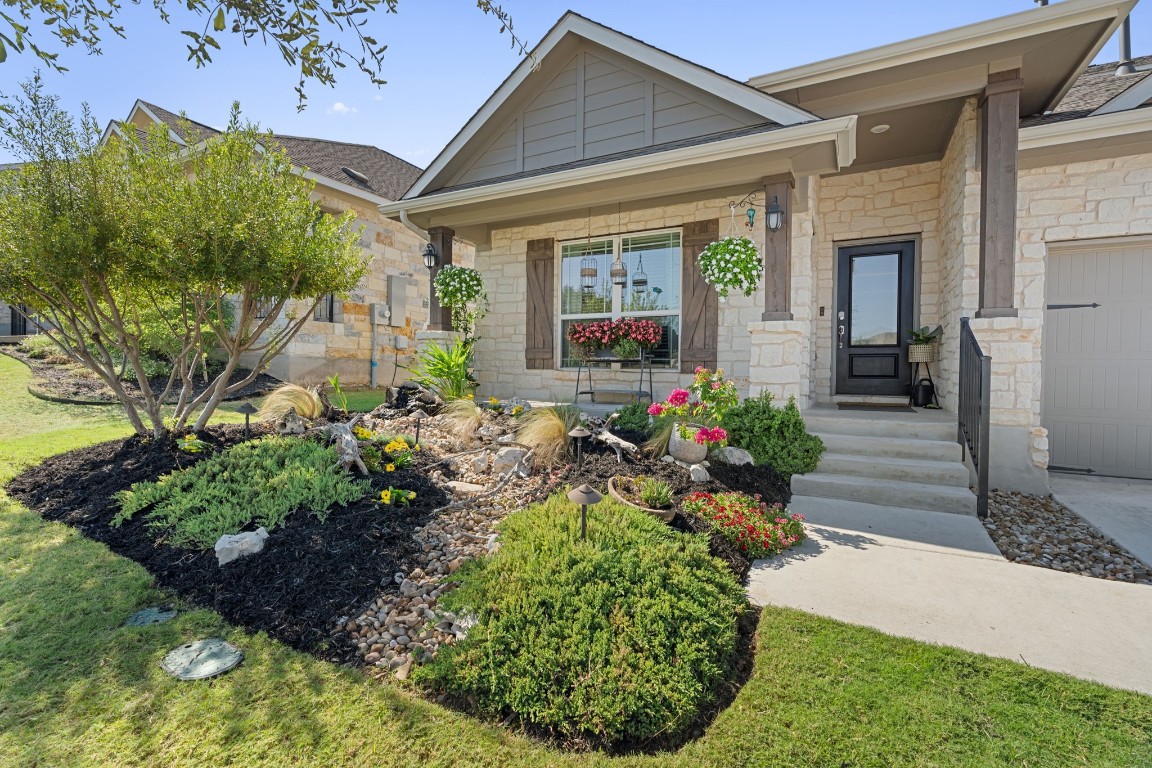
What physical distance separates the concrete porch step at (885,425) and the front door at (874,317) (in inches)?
59.0

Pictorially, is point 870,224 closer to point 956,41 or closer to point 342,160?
point 956,41

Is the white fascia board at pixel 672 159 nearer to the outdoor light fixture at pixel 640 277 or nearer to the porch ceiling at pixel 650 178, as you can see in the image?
the porch ceiling at pixel 650 178

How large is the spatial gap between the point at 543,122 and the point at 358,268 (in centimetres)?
315

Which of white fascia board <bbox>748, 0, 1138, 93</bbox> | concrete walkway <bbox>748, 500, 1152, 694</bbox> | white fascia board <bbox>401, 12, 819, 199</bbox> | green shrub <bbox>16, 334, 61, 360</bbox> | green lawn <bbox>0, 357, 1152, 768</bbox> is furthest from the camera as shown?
green shrub <bbox>16, 334, 61, 360</bbox>

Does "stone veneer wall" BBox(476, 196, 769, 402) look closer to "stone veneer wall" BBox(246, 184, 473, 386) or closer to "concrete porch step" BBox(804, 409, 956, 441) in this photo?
"concrete porch step" BBox(804, 409, 956, 441)


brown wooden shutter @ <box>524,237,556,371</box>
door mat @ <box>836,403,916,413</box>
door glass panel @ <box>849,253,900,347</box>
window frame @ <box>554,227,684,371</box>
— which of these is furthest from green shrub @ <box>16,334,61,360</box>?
door glass panel @ <box>849,253,900,347</box>

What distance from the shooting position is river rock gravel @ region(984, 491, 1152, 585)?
9.78 feet

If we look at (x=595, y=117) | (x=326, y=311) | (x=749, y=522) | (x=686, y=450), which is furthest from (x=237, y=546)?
(x=326, y=311)

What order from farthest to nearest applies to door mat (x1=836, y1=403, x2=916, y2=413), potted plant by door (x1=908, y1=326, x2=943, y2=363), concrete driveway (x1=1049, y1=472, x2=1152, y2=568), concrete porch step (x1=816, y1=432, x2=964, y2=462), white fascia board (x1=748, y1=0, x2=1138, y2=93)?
door mat (x1=836, y1=403, x2=916, y2=413), potted plant by door (x1=908, y1=326, x2=943, y2=363), concrete porch step (x1=816, y1=432, x2=964, y2=462), white fascia board (x1=748, y1=0, x2=1138, y2=93), concrete driveway (x1=1049, y1=472, x2=1152, y2=568)

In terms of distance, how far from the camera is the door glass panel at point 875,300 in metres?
6.32

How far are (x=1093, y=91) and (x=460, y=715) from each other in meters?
8.35

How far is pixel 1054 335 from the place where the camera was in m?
5.26

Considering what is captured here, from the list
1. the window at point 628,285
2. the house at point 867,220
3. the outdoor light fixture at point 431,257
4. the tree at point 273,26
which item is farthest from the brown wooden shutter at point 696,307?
the tree at point 273,26

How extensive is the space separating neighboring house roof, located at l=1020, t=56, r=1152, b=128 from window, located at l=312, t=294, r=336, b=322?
32.8ft
